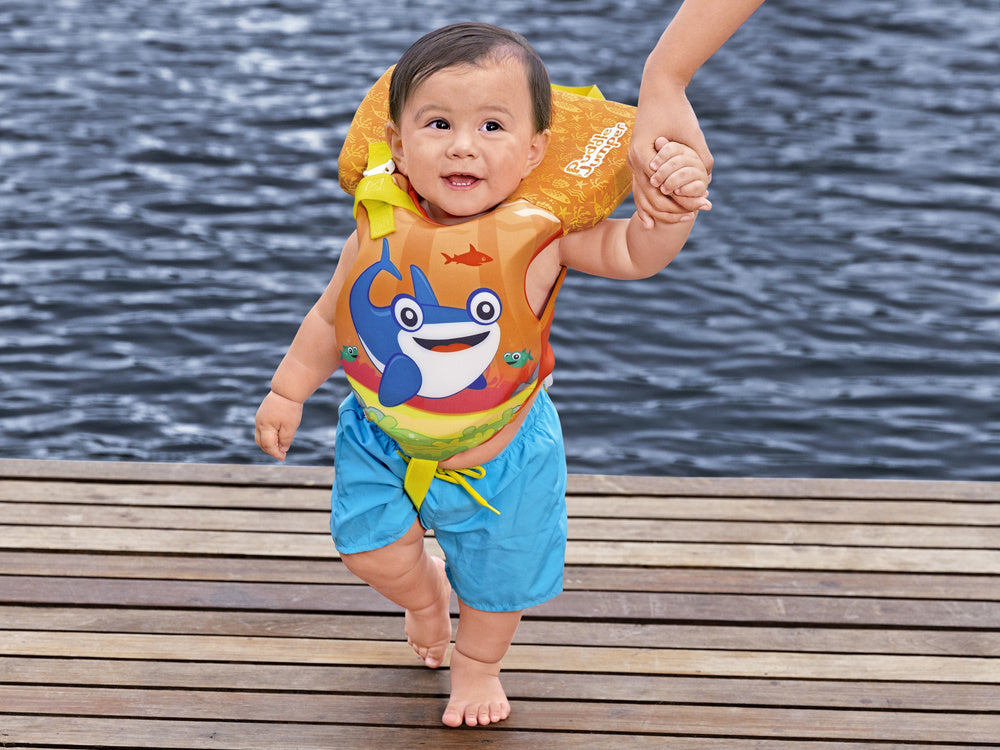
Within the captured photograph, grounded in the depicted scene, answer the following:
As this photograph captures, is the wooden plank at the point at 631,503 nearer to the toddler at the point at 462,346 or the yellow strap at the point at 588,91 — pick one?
the toddler at the point at 462,346

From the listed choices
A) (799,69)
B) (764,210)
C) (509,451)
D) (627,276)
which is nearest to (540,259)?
(627,276)

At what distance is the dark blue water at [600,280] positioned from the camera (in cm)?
531

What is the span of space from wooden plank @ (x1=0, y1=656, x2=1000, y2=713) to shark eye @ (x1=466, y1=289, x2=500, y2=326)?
3.18 ft

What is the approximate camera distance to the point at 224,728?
2.91 metres

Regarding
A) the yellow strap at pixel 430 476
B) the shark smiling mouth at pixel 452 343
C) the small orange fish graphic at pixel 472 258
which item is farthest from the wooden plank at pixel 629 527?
the small orange fish graphic at pixel 472 258

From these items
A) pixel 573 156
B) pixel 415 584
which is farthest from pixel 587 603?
pixel 573 156

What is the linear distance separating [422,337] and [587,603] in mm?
1080

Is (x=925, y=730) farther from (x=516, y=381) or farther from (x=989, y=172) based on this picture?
(x=989, y=172)

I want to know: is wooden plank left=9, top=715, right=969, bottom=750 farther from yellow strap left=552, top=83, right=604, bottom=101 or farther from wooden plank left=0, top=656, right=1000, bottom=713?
yellow strap left=552, top=83, right=604, bottom=101

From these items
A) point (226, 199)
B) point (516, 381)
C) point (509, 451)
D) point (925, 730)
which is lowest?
point (226, 199)

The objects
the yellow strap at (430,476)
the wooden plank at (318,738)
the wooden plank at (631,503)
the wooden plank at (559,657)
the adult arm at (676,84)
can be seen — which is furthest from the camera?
the wooden plank at (631,503)

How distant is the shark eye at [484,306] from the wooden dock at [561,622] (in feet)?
3.14

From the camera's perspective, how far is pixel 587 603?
3.37 m

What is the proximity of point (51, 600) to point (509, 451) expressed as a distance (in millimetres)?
1330
